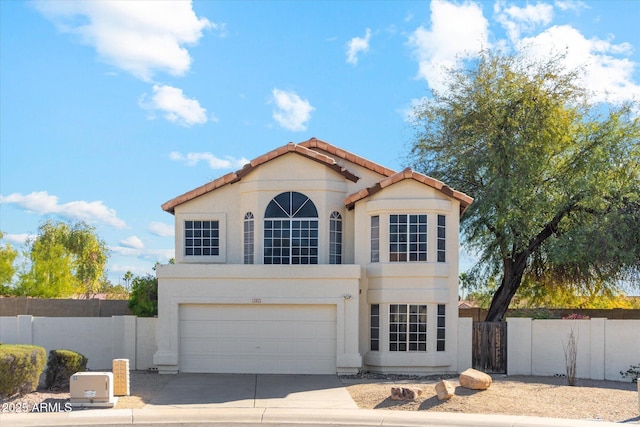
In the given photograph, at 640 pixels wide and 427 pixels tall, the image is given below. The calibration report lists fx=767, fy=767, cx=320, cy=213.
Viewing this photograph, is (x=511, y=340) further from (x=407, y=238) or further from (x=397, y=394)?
(x=397, y=394)

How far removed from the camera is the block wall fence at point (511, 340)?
22.8 metres

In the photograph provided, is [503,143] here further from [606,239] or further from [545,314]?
[545,314]

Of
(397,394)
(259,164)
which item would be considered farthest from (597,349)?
(259,164)

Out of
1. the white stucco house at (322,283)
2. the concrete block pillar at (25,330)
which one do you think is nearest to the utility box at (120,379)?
the white stucco house at (322,283)

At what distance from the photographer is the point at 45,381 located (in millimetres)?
18859

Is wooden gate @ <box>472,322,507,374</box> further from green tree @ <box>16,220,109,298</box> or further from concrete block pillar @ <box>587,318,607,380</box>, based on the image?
green tree @ <box>16,220,109,298</box>

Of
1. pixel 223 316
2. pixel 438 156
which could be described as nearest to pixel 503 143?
pixel 438 156

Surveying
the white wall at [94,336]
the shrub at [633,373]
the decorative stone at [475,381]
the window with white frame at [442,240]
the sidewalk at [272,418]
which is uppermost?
the window with white frame at [442,240]

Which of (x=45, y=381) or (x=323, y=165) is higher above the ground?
(x=323, y=165)

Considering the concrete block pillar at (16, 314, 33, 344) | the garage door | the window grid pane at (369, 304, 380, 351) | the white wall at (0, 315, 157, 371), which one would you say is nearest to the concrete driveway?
the garage door

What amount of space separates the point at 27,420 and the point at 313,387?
7.32 metres

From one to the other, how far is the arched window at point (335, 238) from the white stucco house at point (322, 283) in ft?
0.11

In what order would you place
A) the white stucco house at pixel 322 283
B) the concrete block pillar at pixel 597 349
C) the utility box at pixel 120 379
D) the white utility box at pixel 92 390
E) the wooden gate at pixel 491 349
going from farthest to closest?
the wooden gate at pixel 491 349, the concrete block pillar at pixel 597 349, the white stucco house at pixel 322 283, the utility box at pixel 120 379, the white utility box at pixel 92 390

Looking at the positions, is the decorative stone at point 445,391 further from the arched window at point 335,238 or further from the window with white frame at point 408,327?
the arched window at point 335,238
